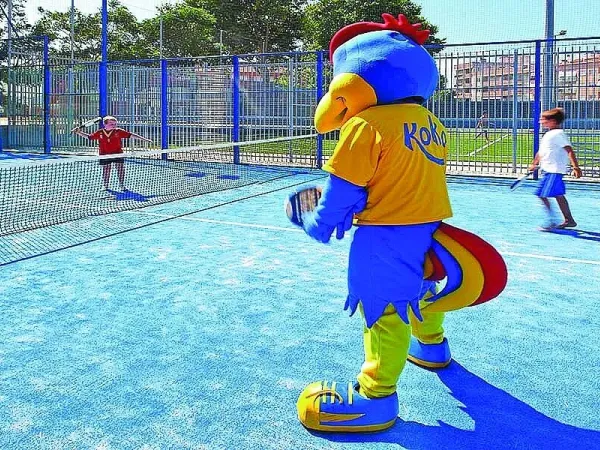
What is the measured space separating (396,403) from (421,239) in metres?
0.87

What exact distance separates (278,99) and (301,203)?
14.5m

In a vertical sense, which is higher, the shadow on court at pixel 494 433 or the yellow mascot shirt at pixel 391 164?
the yellow mascot shirt at pixel 391 164

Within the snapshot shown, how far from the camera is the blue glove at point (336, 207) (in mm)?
3176

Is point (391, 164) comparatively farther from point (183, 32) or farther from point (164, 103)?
point (183, 32)

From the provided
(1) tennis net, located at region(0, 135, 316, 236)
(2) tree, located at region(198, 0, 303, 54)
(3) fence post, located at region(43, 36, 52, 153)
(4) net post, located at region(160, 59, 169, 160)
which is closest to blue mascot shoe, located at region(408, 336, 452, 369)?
(1) tennis net, located at region(0, 135, 316, 236)

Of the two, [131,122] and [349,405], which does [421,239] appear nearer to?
[349,405]

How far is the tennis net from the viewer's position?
9812mm

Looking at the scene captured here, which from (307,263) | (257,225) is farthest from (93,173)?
(307,263)

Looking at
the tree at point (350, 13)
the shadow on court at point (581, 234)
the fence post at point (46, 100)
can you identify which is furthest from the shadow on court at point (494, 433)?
the tree at point (350, 13)

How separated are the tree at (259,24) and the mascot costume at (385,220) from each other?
53.9 meters

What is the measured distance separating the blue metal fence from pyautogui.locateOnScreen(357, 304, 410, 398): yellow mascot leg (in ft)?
39.8

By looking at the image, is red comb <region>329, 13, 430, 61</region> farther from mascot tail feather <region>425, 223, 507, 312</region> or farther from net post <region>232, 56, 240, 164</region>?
net post <region>232, 56, 240, 164</region>

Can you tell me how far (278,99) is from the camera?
1756 cm

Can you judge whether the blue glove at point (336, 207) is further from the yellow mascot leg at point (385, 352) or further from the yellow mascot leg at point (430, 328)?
the yellow mascot leg at point (430, 328)
